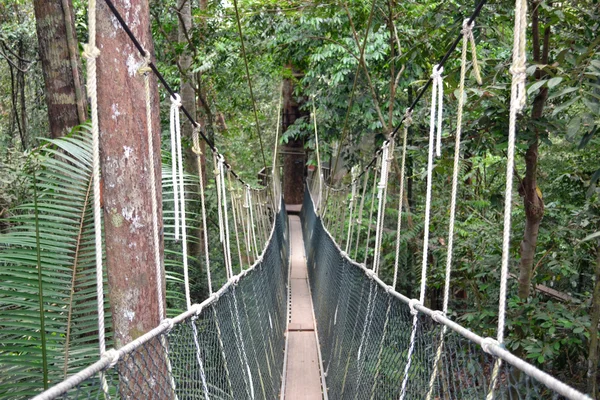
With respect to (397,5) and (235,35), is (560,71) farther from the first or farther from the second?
(235,35)

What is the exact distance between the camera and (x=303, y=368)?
2.73m

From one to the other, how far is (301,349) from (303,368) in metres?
0.26

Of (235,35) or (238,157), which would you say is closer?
(235,35)

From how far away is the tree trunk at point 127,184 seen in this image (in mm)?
1054

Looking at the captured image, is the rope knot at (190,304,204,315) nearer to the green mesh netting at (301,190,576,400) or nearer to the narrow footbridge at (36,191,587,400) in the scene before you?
the narrow footbridge at (36,191,587,400)

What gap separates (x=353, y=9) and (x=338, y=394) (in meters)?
2.42

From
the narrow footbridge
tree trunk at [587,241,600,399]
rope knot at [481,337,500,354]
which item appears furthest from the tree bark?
rope knot at [481,337,500,354]

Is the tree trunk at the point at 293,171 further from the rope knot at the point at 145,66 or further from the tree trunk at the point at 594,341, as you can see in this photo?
A: the rope knot at the point at 145,66

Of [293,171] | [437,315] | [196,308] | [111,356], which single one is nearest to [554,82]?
[437,315]

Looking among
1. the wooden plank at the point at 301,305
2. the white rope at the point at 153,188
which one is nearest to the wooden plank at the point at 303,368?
the wooden plank at the point at 301,305

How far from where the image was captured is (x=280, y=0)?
13.1ft

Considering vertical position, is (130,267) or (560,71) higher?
(560,71)

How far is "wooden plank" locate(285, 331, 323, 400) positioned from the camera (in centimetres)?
241

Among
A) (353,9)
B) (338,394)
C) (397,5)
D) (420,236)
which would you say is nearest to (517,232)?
(420,236)
